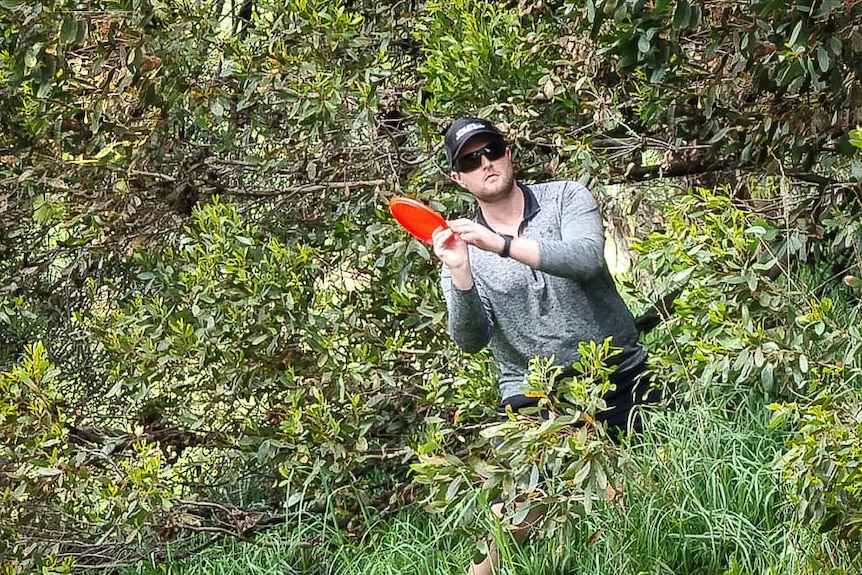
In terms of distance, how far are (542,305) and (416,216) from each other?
2.04 feet

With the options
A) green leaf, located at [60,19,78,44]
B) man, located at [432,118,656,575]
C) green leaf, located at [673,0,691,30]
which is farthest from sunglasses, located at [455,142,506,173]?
green leaf, located at [60,19,78,44]

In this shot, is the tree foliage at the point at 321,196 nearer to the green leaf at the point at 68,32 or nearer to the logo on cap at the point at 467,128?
the green leaf at the point at 68,32

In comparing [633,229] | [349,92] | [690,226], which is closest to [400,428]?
[349,92]

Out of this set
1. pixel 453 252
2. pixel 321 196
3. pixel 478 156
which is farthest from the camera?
pixel 321 196

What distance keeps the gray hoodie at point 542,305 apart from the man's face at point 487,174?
4.5 inches

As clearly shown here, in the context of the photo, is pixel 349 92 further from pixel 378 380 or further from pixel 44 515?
pixel 44 515

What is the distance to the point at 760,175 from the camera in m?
5.07

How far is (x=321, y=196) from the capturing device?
5.31 metres

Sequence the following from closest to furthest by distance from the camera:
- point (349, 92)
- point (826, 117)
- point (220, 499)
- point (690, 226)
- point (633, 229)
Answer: point (690, 226), point (826, 117), point (349, 92), point (220, 499), point (633, 229)

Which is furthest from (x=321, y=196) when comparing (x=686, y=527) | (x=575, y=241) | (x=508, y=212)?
(x=686, y=527)

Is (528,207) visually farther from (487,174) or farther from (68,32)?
(68,32)

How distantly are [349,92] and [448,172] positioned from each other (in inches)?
20.6

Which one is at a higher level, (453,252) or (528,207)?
(453,252)

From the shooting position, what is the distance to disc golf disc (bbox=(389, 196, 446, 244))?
145 inches
